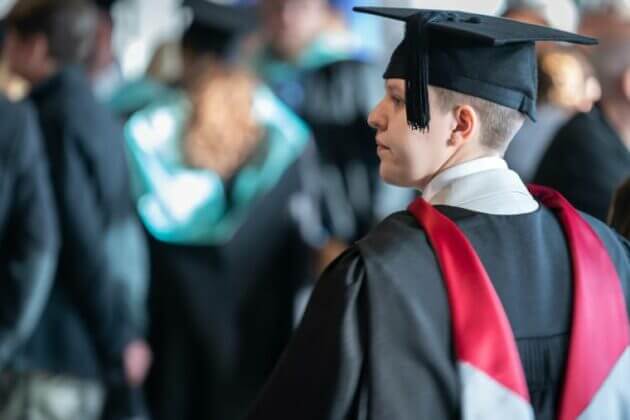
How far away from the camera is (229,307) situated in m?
5.71

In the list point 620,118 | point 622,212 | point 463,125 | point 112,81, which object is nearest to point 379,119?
point 463,125

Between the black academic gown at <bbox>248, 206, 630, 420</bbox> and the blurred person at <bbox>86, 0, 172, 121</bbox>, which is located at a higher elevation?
the black academic gown at <bbox>248, 206, 630, 420</bbox>

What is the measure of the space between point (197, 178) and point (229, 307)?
0.53m

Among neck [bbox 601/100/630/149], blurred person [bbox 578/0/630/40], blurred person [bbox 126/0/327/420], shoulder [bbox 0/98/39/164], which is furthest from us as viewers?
blurred person [bbox 126/0/327/420]

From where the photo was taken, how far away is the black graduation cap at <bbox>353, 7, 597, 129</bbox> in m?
2.47

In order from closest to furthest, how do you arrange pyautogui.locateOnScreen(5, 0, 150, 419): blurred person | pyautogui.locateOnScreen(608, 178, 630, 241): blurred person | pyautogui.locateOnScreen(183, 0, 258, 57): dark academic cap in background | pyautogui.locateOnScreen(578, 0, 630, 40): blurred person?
pyautogui.locateOnScreen(608, 178, 630, 241): blurred person
pyautogui.locateOnScreen(578, 0, 630, 40): blurred person
pyautogui.locateOnScreen(5, 0, 150, 419): blurred person
pyautogui.locateOnScreen(183, 0, 258, 57): dark academic cap in background

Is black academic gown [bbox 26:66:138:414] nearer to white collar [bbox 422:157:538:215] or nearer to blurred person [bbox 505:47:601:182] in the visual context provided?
blurred person [bbox 505:47:601:182]

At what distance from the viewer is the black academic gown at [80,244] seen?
182 inches

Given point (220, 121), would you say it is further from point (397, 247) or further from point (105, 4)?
point (397, 247)

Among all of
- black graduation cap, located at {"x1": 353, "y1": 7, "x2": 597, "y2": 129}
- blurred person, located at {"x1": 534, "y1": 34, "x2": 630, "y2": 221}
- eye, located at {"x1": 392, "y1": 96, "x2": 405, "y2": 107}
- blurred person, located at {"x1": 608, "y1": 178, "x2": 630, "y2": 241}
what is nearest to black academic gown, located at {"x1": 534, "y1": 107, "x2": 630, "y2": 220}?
blurred person, located at {"x1": 534, "y1": 34, "x2": 630, "y2": 221}

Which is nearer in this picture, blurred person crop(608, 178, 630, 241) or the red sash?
the red sash

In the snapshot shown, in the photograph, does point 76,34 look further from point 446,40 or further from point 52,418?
point 446,40

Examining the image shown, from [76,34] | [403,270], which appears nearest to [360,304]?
[403,270]

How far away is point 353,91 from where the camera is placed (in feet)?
19.7
